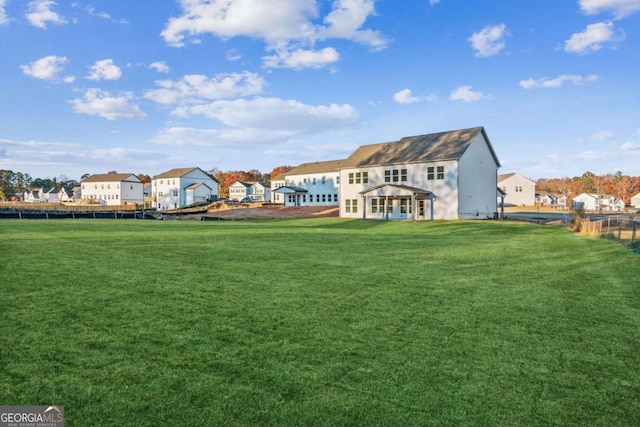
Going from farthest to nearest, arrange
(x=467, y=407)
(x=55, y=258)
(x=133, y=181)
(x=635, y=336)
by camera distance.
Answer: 1. (x=133, y=181)
2. (x=55, y=258)
3. (x=635, y=336)
4. (x=467, y=407)

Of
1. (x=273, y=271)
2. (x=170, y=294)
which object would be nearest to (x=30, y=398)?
(x=170, y=294)

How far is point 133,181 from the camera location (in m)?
89.3

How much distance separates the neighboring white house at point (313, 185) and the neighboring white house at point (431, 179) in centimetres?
1731

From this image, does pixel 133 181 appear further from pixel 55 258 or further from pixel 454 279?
pixel 454 279

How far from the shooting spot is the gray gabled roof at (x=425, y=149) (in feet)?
122

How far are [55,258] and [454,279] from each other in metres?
9.94

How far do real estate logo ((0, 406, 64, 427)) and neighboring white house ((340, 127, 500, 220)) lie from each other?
3413 centimetres

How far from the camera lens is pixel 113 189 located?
3450 inches

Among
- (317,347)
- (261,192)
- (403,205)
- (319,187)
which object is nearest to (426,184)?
(403,205)

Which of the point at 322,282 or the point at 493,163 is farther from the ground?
the point at 493,163

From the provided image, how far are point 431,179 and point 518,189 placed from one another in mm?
56814

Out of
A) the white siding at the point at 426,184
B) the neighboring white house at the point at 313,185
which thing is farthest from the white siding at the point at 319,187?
the white siding at the point at 426,184

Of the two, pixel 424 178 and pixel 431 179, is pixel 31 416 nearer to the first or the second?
pixel 431 179

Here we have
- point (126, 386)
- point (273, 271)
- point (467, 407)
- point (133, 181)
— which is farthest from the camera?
point (133, 181)
